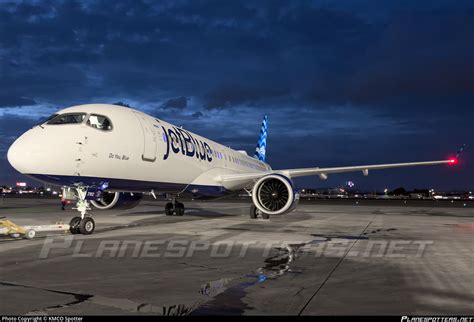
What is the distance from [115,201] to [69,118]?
5904 millimetres

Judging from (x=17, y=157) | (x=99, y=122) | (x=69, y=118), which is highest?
(x=69, y=118)

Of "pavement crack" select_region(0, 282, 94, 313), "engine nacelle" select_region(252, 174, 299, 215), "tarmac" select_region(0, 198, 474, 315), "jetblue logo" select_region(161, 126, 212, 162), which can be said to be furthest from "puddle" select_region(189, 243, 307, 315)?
"jetblue logo" select_region(161, 126, 212, 162)

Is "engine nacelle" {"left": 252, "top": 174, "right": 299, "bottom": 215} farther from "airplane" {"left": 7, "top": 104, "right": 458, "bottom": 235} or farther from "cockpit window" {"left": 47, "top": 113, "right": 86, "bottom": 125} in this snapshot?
"cockpit window" {"left": 47, "top": 113, "right": 86, "bottom": 125}

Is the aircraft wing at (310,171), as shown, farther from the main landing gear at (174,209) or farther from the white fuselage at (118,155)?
the main landing gear at (174,209)

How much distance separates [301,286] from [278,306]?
119cm

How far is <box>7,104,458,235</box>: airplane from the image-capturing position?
11.6 meters

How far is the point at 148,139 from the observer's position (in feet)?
49.0

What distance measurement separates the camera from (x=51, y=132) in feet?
39.0

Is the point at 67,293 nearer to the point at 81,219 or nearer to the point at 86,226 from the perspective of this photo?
the point at 86,226

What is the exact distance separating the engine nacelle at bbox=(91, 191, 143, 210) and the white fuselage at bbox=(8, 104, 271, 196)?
2.06 metres

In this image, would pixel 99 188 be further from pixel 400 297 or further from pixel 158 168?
pixel 400 297

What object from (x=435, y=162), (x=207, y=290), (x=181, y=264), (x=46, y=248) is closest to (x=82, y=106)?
(x=46, y=248)

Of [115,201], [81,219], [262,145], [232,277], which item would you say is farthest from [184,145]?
[262,145]

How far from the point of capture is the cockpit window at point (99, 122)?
505 inches
